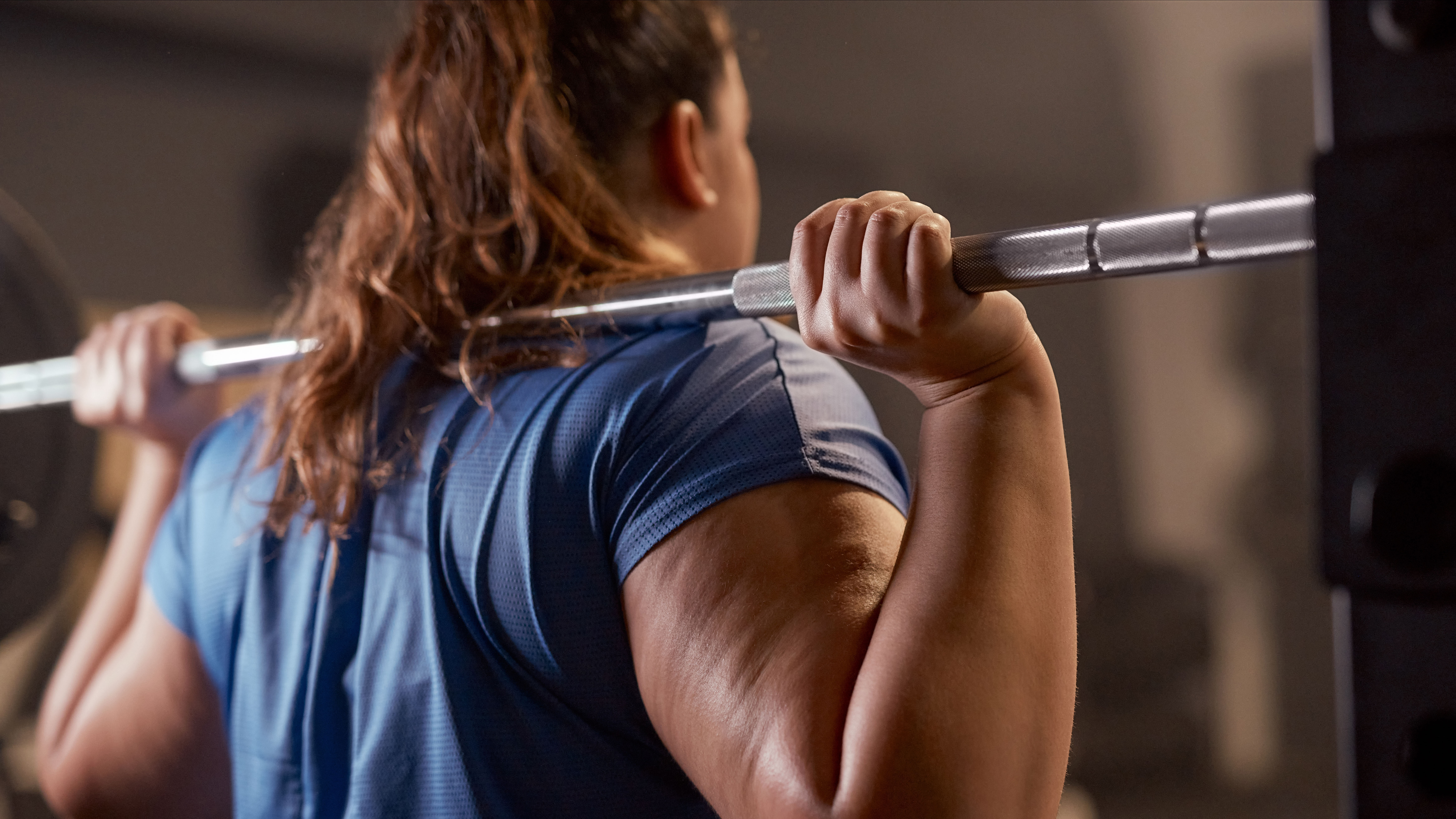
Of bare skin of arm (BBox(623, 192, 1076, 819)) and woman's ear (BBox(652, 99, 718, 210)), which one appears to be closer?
bare skin of arm (BBox(623, 192, 1076, 819))

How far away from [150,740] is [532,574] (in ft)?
1.80

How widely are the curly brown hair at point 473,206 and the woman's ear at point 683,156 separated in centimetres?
1

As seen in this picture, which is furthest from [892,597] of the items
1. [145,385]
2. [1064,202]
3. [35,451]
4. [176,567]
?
[1064,202]

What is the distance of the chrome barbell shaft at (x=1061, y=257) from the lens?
0.42 meters

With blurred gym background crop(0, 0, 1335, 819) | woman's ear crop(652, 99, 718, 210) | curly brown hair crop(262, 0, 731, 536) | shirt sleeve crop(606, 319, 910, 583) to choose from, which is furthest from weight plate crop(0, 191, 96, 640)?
shirt sleeve crop(606, 319, 910, 583)

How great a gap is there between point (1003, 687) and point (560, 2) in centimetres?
54

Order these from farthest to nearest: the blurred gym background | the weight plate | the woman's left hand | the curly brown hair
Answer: the blurred gym background, the weight plate, the woman's left hand, the curly brown hair

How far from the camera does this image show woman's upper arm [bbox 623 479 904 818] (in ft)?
1.45

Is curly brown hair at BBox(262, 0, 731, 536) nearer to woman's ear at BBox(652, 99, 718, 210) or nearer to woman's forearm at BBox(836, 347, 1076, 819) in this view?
woman's ear at BBox(652, 99, 718, 210)

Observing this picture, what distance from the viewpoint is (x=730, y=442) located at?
1.67 feet

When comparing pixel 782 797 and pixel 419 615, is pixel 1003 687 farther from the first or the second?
pixel 419 615

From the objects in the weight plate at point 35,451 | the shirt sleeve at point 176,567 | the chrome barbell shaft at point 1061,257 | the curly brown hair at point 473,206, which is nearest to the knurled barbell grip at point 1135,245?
the chrome barbell shaft at point 1061,257

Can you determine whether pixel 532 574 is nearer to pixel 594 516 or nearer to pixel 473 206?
pixel 594 516

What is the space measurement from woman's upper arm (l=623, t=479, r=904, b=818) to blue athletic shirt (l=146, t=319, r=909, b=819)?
0.01 meters
